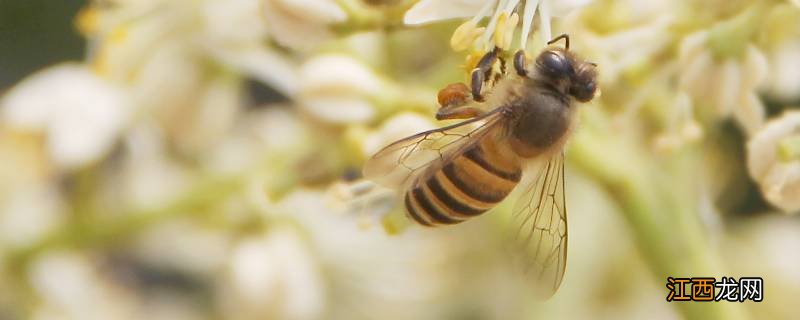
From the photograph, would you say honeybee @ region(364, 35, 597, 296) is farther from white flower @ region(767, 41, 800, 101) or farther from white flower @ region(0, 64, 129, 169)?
white flower @ region(0, 64, 129, 169)

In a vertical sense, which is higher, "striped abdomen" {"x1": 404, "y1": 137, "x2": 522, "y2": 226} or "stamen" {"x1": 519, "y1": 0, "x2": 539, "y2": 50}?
"stamen" {"x1": 519, "y1": 0, "x2": 539, "y2": 50}

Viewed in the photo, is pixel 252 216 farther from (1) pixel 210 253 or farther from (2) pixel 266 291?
(1) pixel 210 253

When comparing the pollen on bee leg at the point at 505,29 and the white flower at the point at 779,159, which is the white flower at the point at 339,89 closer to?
the pollen on bee leg at the point at 505,29

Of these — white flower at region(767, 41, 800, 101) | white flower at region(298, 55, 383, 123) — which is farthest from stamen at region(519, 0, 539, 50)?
white flower at region(767, 41, 800, 101)

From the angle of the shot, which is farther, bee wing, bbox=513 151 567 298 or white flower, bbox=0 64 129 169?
white flower, bbox=0 64 129 169

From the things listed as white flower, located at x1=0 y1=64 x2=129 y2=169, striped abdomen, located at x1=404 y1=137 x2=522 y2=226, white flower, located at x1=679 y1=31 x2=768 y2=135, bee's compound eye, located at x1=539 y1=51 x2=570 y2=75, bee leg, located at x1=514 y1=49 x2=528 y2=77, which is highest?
white flower, located at x1=0 y1=64 x2=129 y2=169

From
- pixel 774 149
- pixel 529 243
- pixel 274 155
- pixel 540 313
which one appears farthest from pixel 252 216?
pixel 774 149

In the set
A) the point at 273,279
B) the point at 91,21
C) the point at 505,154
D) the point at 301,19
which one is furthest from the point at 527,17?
the point at 91,21
